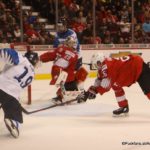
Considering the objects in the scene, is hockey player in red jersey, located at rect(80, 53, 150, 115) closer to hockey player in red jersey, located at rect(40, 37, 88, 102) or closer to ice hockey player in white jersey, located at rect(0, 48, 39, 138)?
ice hockey player in white jersey, located at rect(0, 48, 39, 138)

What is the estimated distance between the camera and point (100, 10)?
10.3m

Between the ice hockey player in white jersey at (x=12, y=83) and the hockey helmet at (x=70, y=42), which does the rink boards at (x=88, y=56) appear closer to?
the hockey helmet at (x=70, y=42)

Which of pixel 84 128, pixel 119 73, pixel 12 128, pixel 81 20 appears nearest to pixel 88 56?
pixel 81 20

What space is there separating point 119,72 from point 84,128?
732mm

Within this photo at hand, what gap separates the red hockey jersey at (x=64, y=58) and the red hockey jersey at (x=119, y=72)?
42.0 inches

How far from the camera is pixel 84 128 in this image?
490 centimetres

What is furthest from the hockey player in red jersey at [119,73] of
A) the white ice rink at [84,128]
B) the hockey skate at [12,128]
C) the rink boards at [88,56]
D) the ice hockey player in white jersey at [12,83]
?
the rink boards at [88,56]

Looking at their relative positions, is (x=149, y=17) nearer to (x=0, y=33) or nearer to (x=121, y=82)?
(x=0, y=33)

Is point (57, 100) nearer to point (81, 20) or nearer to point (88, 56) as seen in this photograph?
point (88, 56)

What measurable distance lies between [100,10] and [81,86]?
3892 millimetres

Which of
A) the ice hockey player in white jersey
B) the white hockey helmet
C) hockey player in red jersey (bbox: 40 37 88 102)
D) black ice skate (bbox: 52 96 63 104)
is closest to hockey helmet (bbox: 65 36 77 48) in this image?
hockey player in red jersey (bbox: 40 37 88 102)

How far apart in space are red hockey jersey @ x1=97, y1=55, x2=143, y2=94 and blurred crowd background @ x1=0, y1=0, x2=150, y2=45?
4.41 m

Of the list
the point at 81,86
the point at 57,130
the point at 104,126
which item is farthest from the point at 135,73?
the point at 81,86

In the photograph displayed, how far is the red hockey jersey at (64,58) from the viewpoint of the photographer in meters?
6.27
